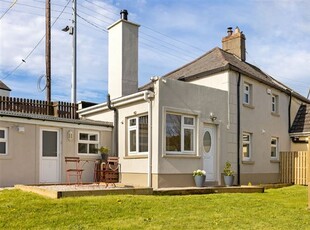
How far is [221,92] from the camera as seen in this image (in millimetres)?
16172

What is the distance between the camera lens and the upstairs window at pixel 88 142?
15.8 m

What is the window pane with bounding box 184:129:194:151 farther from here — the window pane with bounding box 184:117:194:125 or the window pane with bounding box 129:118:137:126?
the window pane with bounding box 129:118:137:126

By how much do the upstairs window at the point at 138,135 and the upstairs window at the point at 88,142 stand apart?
71.8 inches

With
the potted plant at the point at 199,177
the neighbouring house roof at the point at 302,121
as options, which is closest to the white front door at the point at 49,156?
the potted plant at the point at 199,177

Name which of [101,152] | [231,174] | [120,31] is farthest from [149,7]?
[231,174]

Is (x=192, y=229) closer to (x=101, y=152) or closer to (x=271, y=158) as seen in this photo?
(x=101, y=152)

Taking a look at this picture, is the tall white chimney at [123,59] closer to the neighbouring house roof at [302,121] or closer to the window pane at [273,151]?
the window pane at [273,151]

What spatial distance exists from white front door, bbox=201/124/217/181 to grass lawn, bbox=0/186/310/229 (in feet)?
13.9

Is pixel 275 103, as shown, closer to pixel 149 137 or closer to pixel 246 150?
pixel 246 150

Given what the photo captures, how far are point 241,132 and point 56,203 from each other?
10.5 m

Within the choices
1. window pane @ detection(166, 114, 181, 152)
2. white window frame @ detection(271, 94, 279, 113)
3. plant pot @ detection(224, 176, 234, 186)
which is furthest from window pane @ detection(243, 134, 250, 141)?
window pane @ detection(166, 114, 181, 152)

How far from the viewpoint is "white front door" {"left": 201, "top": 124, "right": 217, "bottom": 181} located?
15.3m

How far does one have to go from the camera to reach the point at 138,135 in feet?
48.1

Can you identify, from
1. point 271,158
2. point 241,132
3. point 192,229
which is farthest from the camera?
point 271,158
